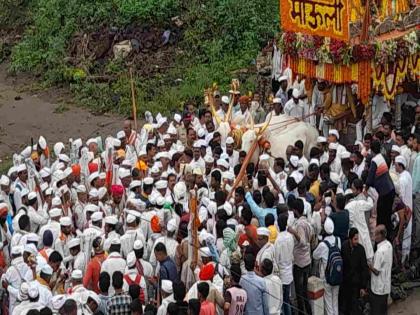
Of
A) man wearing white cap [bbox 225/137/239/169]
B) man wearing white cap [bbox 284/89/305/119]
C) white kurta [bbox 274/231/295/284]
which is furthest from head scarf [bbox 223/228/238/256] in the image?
man wearing white cap [bbox 284/89/305/119]

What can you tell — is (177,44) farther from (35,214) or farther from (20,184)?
(35,214)

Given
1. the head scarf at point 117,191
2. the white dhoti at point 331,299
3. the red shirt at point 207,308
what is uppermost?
the head scarf at point 117,191

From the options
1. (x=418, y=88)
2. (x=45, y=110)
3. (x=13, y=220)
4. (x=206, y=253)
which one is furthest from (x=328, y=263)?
(x=45, y=110)

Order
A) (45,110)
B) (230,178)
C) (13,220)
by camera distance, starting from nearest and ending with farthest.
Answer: (13,220), (230,178), (45,110)

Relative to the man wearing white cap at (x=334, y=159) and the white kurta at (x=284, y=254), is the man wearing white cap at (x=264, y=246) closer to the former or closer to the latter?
the white kurta at (x=284, y=254)

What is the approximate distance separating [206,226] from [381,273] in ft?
6.64

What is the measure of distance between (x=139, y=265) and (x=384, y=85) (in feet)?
17.8

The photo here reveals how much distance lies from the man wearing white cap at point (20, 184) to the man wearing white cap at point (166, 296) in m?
3.39

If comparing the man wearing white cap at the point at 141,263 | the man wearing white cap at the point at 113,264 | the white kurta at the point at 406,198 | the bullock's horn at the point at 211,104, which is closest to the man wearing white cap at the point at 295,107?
the bullock's horn at the point at 211,104

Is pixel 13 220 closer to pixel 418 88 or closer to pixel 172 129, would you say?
pixel 172 129

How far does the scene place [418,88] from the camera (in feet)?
50.0

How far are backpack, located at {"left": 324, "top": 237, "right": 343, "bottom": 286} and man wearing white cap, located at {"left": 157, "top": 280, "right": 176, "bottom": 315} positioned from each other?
82.4 inches

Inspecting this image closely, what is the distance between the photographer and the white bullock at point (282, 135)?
13969mm

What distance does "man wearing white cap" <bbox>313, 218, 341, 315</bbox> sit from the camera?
10906mm
